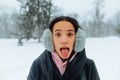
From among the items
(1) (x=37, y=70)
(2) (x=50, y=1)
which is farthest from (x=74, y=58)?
(2) (x=50, y=1)

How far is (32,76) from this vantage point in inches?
95.5

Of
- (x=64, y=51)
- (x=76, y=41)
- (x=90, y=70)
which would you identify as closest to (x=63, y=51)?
(x=64, y=51)

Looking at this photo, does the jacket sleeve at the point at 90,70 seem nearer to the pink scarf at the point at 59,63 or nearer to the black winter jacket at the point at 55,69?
the black winter jacket at the point at 55,69

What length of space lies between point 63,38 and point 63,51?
0.10 metres

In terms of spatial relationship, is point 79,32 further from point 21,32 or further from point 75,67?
point 21,32

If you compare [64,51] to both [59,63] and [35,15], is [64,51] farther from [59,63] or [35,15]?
[35,15]

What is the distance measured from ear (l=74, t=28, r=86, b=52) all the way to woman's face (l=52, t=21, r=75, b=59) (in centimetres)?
3

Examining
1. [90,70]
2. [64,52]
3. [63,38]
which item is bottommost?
[90,70]

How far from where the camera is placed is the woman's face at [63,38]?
230 cm

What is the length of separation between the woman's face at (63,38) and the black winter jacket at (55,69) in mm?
91

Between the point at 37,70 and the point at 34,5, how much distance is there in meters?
25.0

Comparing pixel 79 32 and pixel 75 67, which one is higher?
pixel 79 32

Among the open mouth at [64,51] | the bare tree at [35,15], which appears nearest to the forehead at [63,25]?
the open mouth at [64,51]

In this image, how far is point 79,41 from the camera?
2.34 m
